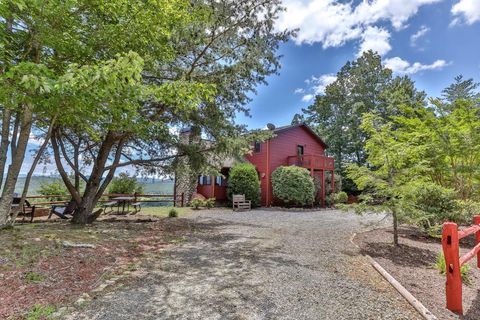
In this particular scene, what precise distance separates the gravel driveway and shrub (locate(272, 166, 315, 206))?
10010 mm

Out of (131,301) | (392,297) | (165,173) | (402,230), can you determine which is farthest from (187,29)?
(402,230)

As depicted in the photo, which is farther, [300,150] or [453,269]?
[300,150]

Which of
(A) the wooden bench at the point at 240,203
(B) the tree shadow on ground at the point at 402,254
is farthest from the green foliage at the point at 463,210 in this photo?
(A) the wooden bench at the point at 240,203

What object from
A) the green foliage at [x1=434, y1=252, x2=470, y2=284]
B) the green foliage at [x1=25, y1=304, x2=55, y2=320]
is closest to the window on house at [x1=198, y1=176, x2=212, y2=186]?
the green foliage at [x1=434, y1=252, x2=470, y2=284]

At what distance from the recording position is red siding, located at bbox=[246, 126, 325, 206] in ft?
60.0

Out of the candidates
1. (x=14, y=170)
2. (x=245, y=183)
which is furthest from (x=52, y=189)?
(x=245, y=183)

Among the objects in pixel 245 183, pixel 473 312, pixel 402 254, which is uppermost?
pixel 245 183

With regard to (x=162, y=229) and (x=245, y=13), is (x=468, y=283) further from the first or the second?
(x=245, y=13)

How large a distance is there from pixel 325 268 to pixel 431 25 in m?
11.1

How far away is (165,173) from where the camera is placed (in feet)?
34.5

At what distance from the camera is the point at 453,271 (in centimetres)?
344

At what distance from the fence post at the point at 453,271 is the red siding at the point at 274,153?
45.4ft

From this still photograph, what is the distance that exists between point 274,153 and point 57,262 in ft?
50.7

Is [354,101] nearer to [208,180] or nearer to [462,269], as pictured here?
[208,180]
